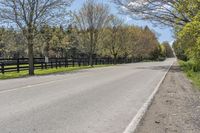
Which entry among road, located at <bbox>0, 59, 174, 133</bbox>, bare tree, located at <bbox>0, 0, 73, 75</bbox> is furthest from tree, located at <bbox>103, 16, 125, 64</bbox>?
road, located at <bbox>0, 59, 174, 133</bbox>

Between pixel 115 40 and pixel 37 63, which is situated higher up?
pixel 115 40

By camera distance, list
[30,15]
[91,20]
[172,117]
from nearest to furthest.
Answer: [172,117], [30,15], [91,20]

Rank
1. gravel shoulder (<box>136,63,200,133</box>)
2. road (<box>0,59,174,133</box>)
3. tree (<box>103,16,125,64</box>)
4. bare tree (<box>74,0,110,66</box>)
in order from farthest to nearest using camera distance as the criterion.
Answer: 1. tree (<box>103,16,125,64</box>)
2. bare tree (<box>74,0,110,66</box>)
3. gravel shoulder (<box>136,63,200,133</box>)
4. road (<box>0,59,174,133</box>)

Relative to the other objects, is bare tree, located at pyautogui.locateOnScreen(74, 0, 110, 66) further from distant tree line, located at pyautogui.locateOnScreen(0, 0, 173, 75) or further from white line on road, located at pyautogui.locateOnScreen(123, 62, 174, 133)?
white line on road, located at pyautogui.locateOnScreen(123, 62, 174, 133)

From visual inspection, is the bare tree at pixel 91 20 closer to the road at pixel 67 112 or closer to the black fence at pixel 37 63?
the black fence at pixel 37 63

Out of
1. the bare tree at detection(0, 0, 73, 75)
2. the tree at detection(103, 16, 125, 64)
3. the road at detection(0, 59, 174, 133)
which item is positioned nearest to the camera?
the road at detection(0, 59, 174, 133)

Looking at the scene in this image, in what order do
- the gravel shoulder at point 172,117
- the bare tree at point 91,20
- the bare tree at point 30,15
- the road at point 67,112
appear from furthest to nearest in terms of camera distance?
the bare tree at point 91,20, the bare tree at point 30,15, the gravel shoulder at point 172,117, the road at point 67,112

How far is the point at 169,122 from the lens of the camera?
9328 millimetres

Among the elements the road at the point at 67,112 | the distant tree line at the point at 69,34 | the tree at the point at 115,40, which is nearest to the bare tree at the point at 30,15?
the distant tree line at the point at 69,34

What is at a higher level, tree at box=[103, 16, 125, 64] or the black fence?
tree at box=[103, 16, 125, 64]

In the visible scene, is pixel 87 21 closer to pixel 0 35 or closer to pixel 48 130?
pixel 0 35

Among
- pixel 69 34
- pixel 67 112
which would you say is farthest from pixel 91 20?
pixel 67 112

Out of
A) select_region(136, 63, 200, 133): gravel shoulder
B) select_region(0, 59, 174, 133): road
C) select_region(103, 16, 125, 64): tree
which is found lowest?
select_region(136, 63, 200, 133): gravel shoulder

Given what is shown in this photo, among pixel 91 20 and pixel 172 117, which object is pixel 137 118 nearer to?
pixel 172 117
